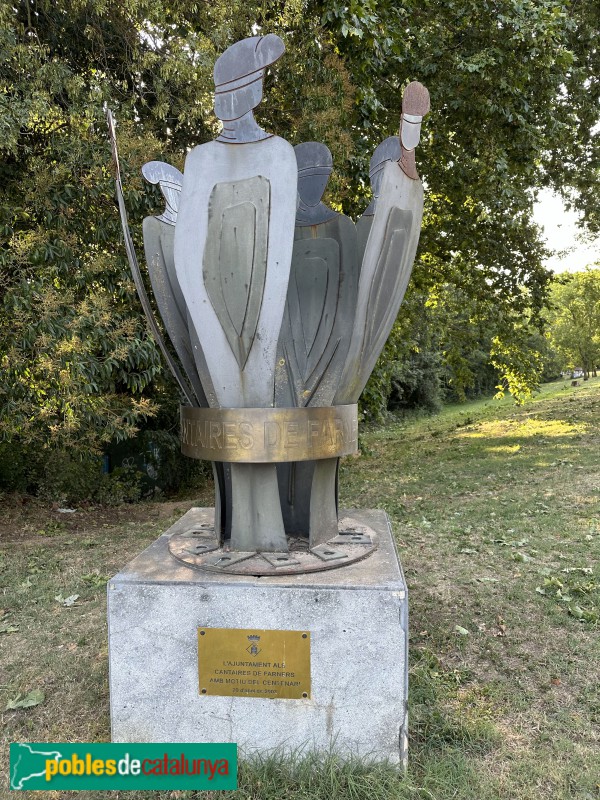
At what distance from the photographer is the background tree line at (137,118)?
19.5 ft

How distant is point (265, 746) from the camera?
2.92 m

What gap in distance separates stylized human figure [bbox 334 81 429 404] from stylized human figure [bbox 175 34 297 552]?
1.46 feet

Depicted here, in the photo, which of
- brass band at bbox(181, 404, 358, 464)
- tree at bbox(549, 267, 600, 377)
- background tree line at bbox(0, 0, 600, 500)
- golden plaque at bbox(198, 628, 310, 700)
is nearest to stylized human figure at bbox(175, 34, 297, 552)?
brass band at bbox(181, 404, 358, 464)

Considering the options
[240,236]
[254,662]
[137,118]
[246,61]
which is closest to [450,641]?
[254,662]

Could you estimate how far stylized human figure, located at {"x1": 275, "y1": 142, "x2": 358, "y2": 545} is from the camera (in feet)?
12.3

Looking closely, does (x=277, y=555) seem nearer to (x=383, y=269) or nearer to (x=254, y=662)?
(x=254, y=662)

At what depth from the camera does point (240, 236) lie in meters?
2.96

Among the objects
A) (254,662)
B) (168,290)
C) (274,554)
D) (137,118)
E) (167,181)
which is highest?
(137,118)

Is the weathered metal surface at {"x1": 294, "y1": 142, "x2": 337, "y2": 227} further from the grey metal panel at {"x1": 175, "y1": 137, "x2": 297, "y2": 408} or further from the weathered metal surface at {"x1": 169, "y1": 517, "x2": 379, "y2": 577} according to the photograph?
the weathered metal surface at {"x1": 169, "y1": 517, "x2": 379, "y2": 577}

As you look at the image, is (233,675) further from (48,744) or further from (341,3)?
(341,3)

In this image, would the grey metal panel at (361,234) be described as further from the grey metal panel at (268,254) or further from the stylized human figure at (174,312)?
the stylized human figure at (174,312)

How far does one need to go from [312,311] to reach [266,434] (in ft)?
3.68

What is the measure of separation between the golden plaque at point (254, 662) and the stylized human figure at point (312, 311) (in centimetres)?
90

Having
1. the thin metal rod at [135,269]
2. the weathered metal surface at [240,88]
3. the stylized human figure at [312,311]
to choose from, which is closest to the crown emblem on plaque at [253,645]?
the stylized human figure at [312,311]
